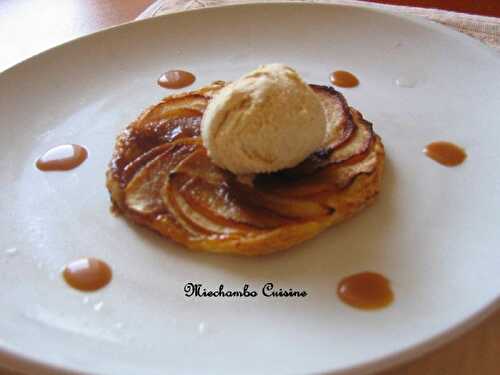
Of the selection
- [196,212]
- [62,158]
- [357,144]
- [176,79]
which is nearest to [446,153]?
[357,144]

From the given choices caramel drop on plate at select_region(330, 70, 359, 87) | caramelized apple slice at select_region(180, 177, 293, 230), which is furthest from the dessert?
caramel drop on plate at select_region(330, 70, 359, 87)

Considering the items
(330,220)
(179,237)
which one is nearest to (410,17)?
(330,220)

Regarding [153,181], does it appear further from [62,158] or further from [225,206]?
[62,158]

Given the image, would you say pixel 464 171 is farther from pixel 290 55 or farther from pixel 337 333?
pixel 290 55

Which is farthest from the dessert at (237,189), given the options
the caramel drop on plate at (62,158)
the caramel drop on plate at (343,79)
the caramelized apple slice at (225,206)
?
the caramel drop on plate at (343,79)

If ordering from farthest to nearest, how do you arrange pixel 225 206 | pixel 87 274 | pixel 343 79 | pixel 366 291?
pixel 343 79
pixel 225 206
pixel 87 274
pixel 366 291

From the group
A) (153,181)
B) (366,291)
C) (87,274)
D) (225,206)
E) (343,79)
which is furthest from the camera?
(343,79)
